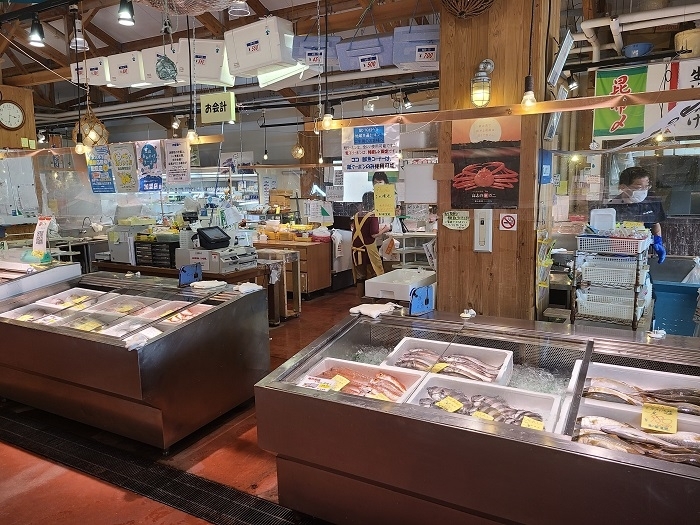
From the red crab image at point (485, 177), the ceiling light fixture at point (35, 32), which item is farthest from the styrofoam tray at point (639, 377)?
the ceiling light fixture at point (35, 32)

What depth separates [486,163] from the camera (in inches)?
140

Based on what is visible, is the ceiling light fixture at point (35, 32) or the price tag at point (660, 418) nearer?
the price tag at point (660, 418)

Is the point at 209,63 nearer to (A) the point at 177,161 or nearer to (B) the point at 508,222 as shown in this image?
(A) the point at 177,161

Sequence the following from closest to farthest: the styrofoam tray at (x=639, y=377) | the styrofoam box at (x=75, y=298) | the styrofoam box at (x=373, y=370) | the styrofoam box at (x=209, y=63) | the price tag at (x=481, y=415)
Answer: the price tag at (x=481, y=415) < the styrofoam tray at (x=639, y=377) < the styrofoam box at (x=373, y=370) < the styrofoam box at (x=75, y=298) < the styrofoam box at (x=209, y=63)

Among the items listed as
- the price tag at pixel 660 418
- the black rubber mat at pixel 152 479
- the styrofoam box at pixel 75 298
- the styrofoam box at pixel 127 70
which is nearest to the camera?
the price tag at pixel 660 418

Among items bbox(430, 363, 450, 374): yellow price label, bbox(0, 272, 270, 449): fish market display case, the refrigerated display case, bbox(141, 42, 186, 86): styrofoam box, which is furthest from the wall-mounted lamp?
the refrigerated display case

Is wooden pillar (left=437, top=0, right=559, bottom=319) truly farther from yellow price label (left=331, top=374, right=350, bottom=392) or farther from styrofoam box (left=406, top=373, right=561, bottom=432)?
yellow price label (left=331, top=374, right=350, bottom=392)

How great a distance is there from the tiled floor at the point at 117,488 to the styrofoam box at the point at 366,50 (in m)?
3.17

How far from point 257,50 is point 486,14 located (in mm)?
2110

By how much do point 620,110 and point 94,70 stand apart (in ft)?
20.7

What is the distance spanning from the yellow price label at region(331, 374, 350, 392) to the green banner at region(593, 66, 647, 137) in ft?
16.4

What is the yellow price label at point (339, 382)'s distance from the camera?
2557mm

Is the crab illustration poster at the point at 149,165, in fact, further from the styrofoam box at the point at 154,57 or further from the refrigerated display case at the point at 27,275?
the refrigerated display case at the point at 27,275

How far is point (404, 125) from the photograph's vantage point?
11.6 ft
